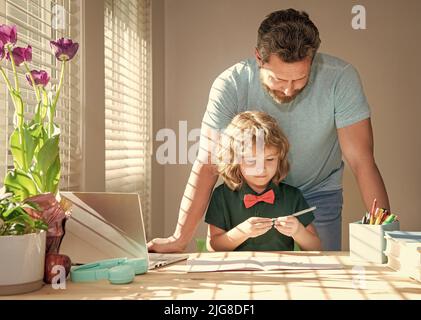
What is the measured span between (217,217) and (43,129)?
0.81 m

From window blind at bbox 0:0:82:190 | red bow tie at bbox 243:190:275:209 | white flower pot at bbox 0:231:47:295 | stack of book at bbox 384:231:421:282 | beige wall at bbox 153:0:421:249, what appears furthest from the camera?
beige wall at bbox 153:0:421:249

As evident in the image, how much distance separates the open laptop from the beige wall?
2.64 m

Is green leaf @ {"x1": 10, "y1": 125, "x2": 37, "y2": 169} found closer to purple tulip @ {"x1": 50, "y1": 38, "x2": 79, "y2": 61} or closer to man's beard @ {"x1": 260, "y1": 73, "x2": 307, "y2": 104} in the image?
purple tulip @ {"x1": 50, "y1": 38, "x2": 79, "y2": 61}

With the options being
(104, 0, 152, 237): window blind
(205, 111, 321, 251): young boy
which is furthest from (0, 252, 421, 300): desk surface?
(104, 0, 152, 237): window blind

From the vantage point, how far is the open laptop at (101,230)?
1.32 m

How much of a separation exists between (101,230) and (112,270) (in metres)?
0.19

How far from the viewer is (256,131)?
192 cm

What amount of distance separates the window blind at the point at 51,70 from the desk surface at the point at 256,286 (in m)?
0.69

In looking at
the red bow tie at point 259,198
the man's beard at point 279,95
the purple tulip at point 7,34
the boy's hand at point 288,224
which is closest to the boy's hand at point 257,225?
the boy's hand at point 288,224

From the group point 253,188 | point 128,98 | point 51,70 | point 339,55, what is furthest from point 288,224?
point 339,55

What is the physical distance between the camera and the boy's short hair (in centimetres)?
194

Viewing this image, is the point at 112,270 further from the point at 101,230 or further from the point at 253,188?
the point at 253,188

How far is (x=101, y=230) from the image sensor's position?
132cm

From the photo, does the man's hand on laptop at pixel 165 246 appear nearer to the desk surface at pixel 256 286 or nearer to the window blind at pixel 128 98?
the desk surface at pixel 256 286
